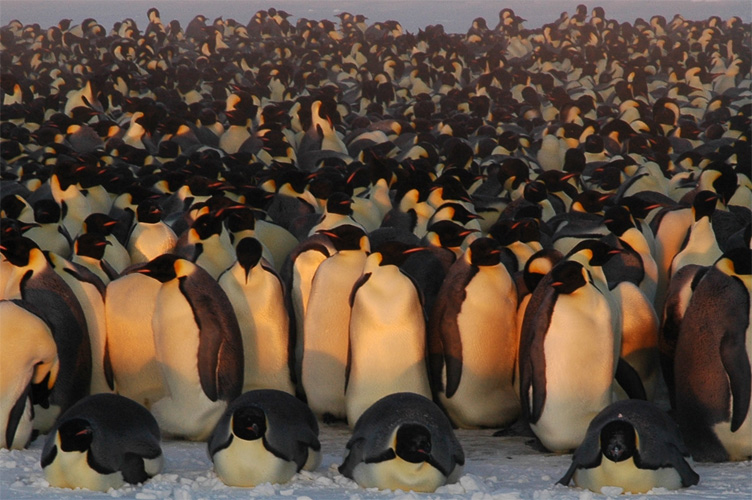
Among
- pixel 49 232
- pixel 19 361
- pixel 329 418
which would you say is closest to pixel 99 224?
pixel 49 232

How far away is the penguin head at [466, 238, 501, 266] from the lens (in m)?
4.56

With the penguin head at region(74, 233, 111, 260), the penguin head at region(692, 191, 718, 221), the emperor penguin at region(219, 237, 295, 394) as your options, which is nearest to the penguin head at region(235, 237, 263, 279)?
the emperor penguin at region(219, 237, 295, 394)

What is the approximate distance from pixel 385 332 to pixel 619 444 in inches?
47.0

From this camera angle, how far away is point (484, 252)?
4.56 meters

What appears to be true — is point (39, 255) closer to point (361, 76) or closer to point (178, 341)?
point (178, 341)

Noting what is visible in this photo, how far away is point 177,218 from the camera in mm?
6465

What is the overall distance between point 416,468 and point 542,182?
13.0 ft

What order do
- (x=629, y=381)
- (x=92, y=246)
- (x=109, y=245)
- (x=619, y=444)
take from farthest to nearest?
1. (x=109, y=245)
2. (x=92, y=246)
3. (x=629, y=381)
4. (x=619, y=444)

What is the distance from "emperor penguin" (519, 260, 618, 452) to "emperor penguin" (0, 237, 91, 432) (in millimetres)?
1785

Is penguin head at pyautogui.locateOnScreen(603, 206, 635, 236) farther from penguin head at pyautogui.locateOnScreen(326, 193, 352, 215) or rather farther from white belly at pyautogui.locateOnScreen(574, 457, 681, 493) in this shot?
white belly at pyautogui.locateOnScreen(574, 457, 681, 493)

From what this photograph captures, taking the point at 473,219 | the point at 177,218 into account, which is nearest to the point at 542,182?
the point at 473,219

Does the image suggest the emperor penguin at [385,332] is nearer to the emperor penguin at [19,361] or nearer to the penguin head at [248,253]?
the penguin head at [248,253]

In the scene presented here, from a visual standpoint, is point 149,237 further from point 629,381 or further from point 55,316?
point 629,381

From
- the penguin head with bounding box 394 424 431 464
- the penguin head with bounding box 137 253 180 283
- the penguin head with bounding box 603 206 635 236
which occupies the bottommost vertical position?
the penguin head with bounding box 394 424 431 464
